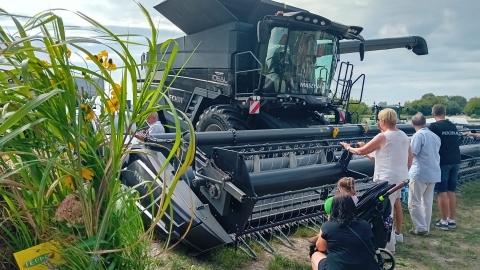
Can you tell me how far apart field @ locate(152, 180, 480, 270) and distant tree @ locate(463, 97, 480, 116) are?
91.1 ft

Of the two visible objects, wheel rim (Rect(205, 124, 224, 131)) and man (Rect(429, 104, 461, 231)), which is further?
wheel rim (Rect(205, 124, 224, 131))

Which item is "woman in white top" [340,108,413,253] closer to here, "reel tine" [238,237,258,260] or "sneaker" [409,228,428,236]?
"sneaker" [409,228,428,236]

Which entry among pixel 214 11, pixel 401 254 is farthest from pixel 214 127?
pixel 401 254

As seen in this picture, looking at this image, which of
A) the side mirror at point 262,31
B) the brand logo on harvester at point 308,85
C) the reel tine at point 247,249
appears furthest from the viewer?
the brand logo on harvester at point 308,85

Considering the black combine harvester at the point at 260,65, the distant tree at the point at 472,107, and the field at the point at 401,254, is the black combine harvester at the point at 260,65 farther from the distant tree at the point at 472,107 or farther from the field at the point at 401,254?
the distant tree at the point at 472,107

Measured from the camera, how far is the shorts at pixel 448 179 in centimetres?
538

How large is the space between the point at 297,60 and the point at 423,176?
307 cm

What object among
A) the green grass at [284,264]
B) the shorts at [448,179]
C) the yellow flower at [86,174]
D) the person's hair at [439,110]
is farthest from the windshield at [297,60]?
the yellow flower at [86,174]

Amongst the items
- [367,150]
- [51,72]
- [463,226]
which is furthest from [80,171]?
[463,226]

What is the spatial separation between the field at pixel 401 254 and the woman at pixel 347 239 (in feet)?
3.18

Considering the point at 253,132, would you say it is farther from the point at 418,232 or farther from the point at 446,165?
the point at 446,165

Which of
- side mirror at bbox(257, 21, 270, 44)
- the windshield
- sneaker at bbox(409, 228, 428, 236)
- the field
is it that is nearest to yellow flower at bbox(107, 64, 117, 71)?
the field

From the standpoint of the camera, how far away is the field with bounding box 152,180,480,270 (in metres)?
3.56

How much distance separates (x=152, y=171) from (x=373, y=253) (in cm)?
195
